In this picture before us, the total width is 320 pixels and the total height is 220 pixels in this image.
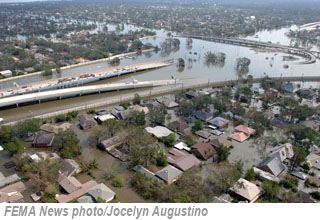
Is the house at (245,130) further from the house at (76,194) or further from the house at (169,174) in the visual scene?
the house at (76,194)

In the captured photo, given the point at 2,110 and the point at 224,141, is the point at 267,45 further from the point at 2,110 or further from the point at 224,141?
the point at 2,110

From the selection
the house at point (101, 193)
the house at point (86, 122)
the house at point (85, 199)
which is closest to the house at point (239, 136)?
the house at point (101, 193)

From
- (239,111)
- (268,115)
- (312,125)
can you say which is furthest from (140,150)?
(312,125)

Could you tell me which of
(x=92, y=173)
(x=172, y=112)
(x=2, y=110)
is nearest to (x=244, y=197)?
(x=92, y=173)

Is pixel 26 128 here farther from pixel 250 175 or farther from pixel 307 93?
pixel 307 93

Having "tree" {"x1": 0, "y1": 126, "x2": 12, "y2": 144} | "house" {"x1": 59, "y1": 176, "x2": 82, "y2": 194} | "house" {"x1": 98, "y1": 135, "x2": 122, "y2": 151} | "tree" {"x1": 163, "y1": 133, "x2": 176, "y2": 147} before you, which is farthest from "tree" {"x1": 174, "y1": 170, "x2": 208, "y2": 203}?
"tree" {"x1": 0, "y1": 126, "x2": 12, "y2": 144}

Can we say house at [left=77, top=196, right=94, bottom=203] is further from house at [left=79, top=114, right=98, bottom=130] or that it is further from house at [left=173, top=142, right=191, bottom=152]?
house at [left=79, top=114, right=98, bottom=130]
